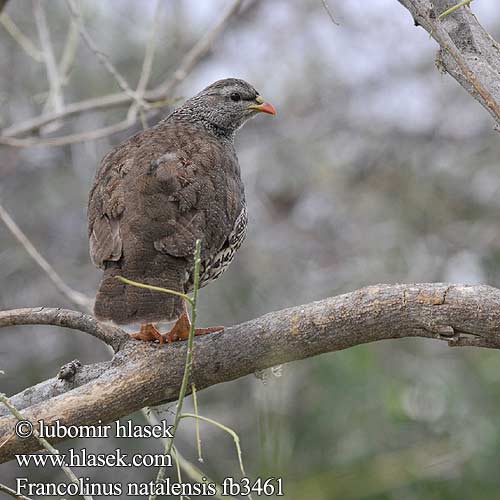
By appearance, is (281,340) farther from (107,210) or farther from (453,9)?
(453,9)

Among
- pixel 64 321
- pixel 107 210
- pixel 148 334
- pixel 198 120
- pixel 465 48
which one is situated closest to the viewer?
pixel 465 48

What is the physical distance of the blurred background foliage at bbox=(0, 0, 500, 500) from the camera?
7.29 m

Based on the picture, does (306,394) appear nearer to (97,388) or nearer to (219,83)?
(219,83)

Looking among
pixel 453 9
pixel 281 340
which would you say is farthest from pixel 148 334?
pixel 453 9

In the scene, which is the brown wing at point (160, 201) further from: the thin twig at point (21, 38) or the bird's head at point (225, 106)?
the thin twig at point (21, 38)

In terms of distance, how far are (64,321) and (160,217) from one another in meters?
0.70

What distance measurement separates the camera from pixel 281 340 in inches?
153

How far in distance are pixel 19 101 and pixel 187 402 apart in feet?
12.4

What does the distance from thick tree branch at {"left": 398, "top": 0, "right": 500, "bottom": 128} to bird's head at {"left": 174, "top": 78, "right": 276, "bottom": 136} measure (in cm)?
277

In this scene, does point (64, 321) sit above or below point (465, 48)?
below

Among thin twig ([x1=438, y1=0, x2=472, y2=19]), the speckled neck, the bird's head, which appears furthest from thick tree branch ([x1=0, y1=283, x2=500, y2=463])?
the bird's head

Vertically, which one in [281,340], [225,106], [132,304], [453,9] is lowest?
[281,340]

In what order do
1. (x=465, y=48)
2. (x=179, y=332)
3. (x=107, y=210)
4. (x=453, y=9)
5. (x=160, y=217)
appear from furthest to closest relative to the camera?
(x=179, y=332)
(x=107, y=210)
(x=160, y=217)
(x=465, y=48)
(x=453, y=9)

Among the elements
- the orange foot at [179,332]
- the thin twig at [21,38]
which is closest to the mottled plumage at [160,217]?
the orange foot at [179,332]
